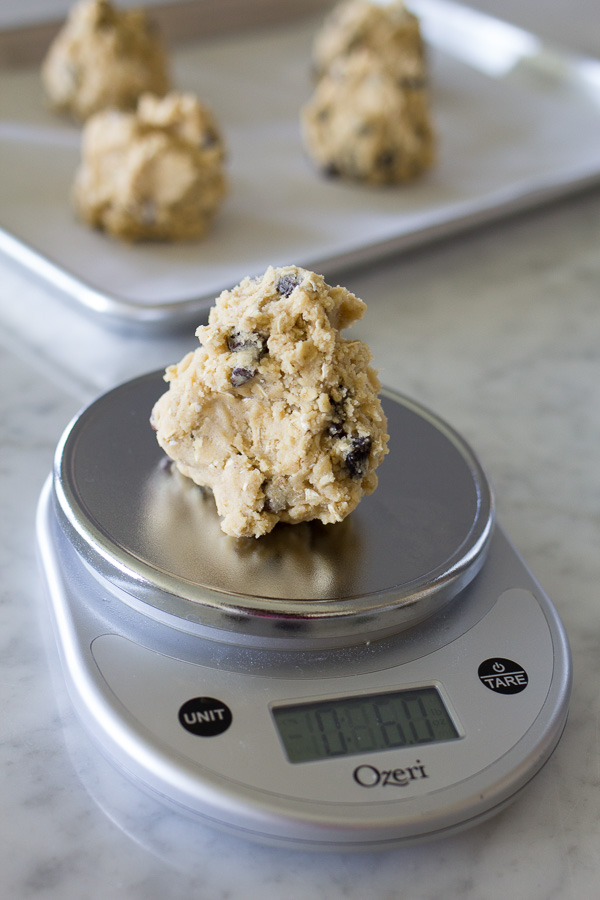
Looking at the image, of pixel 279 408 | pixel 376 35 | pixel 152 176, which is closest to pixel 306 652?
pixel 279 408

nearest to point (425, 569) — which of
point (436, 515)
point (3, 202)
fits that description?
point (436, 515)

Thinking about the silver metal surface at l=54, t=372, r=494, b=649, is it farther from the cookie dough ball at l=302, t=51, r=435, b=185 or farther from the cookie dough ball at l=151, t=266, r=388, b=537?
the cookie dough ball at l=302, t=51, r=435, b=185

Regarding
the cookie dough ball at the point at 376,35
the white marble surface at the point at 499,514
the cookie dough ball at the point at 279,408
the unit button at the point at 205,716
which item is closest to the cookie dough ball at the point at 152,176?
the white marble surface at the point at 499,514

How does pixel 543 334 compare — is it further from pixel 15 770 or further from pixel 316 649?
pixel 15 770

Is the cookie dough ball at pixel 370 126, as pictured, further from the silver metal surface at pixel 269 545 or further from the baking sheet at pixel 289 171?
the silver metal surface at pixel 269 545

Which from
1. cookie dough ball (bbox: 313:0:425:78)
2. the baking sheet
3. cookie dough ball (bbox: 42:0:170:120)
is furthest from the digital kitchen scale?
cookie dough ball (bbox: 313:0:425:78)
